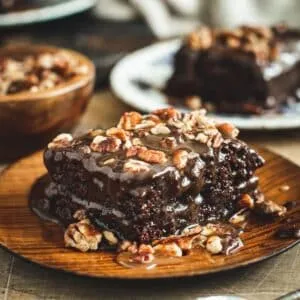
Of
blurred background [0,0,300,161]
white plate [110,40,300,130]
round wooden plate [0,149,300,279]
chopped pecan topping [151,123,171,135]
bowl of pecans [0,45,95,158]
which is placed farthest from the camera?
blurred background [0,0,300,161]

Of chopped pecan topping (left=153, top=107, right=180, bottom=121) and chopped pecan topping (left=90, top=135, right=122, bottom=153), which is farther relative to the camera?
chopped pecan topping (left=153, top=107, right=180, bottom=121)

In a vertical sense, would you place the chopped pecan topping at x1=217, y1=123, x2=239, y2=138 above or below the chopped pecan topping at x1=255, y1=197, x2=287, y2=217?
above

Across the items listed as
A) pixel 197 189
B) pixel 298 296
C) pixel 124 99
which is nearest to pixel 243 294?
pixel 298 296

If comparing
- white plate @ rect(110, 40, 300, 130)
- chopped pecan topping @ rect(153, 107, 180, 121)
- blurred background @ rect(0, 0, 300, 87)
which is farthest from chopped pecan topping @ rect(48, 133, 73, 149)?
blurred background @ rect(0, 0, 300, 87)

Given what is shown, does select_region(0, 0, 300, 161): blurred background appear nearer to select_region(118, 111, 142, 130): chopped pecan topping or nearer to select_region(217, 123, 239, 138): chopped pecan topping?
select_region(118, 111, 142, 130): chopped pecan topping

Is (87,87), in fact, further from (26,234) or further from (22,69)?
(26,234)

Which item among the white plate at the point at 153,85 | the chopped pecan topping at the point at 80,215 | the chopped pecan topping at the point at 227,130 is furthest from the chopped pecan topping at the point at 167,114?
the white plate at the point at 153,85
